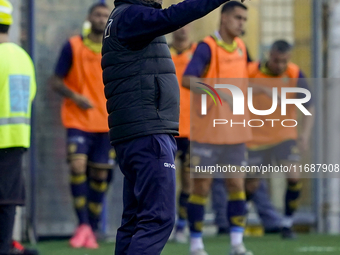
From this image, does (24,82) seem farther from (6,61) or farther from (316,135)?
(316,135)

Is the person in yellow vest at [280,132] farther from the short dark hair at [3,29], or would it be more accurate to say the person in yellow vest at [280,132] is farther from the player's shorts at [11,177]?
the player's shorts at [11,177]

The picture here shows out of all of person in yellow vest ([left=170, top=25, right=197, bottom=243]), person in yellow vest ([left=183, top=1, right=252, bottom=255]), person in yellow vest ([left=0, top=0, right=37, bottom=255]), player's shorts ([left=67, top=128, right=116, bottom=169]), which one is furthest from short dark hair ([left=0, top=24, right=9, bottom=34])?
person in yellow vest ([left=170, top=25, right=197, bottom=243])

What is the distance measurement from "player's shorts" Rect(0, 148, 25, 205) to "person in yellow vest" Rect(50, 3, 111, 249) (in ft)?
6.36

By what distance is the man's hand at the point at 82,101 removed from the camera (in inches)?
283

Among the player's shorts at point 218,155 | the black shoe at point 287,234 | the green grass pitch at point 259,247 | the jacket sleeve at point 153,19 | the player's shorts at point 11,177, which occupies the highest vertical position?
the jacket sleeve at point 153,19

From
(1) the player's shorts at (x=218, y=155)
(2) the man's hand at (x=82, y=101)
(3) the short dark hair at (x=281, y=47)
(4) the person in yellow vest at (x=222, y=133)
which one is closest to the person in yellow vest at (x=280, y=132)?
(3) the short dark hair at (x=281, y=47)

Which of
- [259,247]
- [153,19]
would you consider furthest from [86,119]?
[153,19]

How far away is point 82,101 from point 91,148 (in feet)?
1.64

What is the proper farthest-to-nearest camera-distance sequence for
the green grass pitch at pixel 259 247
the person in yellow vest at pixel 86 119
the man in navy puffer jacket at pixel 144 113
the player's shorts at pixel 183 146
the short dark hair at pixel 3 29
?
the player's shorts at pixel 183 146
the person in yellow vest at pixel 86 119
the green grass pitch at pixel 259 247
the short dark hair at pixel 3 29
the man in navy puffer jacket at pixel 144 113

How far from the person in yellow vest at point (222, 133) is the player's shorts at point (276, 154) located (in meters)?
1.37

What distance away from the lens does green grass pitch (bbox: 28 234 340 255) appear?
21.6ft

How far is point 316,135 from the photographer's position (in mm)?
9016

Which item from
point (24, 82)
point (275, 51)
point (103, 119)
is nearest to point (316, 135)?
point (275, 51)

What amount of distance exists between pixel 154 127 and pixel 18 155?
174cm
